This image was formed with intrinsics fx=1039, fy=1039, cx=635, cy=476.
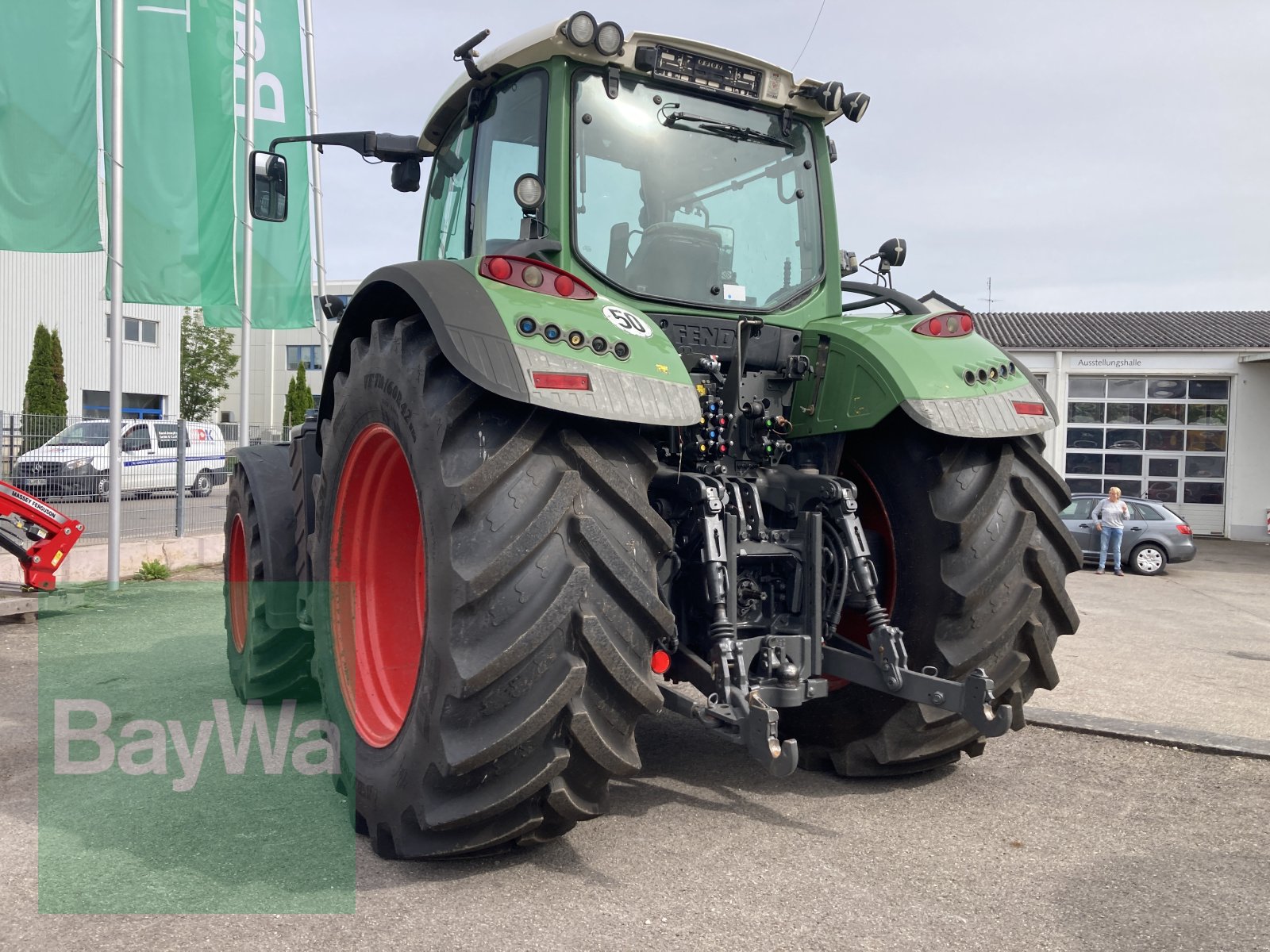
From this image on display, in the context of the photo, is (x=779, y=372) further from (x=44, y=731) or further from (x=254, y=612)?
(x=44, y=731)

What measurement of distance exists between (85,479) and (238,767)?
7878mm

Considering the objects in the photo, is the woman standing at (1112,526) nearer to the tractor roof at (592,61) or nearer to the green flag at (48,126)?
the tractor roof at (592,61)

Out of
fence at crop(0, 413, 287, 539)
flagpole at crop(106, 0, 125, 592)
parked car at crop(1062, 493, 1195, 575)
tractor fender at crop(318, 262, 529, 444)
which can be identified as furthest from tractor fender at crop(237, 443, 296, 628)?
parked car at crop(1062, 493, 1195, 575)

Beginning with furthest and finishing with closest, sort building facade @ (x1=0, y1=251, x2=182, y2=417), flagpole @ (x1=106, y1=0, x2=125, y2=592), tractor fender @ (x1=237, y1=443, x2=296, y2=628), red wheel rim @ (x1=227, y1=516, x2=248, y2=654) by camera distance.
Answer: building facade @ (x1=0, y1=251, x2=182, y2=417)
flagpole @ (x1=106, y1=0, x2=125, y2=592)
red wheel rim @ (x1=227, y1=516, x2=248, y2=654)
tractor fender @ (x1=237, y1=443, x2=296, y2=628)

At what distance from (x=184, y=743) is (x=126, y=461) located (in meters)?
10.7

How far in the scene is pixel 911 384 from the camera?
3.62 meters

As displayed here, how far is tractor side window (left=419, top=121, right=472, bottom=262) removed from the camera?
169 inches

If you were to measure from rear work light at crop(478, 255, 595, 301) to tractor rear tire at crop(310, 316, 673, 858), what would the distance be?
28 cm

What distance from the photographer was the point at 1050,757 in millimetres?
4445

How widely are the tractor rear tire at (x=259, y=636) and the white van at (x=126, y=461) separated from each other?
502 centimetres

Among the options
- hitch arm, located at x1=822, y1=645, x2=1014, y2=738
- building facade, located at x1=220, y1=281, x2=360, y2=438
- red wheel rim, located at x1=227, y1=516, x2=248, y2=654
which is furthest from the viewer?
building facade, located at x1=220, y1=281, x2=360, y2=438

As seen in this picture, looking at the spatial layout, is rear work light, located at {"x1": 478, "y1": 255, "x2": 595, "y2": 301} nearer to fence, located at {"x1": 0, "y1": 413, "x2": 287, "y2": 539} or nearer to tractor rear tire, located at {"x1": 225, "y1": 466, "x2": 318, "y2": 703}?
tractor rear tire, located at {"x1": 225, "y1": 466, "x2": 318, "y2": 703}

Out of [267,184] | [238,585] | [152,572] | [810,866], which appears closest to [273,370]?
[152,572]

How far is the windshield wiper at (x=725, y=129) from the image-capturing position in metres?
3.95
